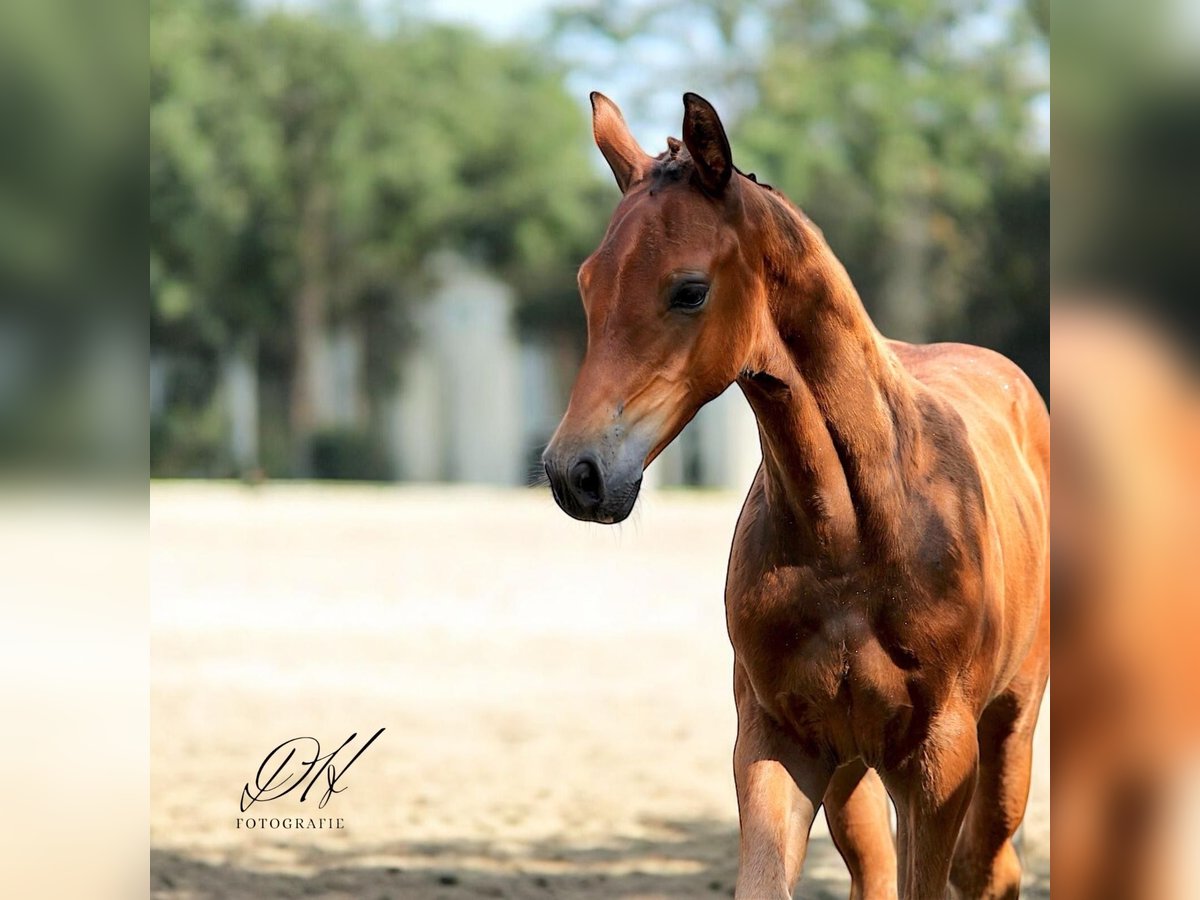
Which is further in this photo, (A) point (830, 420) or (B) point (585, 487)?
(A) point (830, 420)

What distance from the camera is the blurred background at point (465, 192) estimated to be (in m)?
27.2

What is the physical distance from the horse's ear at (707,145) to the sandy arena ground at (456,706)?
67 cm

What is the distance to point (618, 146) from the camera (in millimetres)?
3291

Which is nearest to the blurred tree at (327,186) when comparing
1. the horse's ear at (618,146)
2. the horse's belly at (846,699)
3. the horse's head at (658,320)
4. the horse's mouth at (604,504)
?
the horse's ear at (618,146)

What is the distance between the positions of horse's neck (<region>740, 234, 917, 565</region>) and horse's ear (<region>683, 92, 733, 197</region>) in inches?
11.6

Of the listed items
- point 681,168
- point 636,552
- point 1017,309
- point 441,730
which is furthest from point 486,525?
point 681,168

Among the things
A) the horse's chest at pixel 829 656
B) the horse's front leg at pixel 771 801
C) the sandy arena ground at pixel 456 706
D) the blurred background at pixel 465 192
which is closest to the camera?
the horse's front leg at pixel 771 801

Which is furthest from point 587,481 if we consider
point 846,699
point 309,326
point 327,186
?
point 327,186

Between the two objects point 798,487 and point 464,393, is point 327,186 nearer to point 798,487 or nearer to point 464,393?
point 464,393

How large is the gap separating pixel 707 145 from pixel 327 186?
2712 centimetres

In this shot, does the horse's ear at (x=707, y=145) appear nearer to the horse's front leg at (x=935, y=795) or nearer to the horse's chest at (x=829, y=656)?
Result: the horse's chest at (x=829, y=656)

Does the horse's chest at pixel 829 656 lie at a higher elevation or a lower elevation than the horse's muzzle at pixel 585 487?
lower

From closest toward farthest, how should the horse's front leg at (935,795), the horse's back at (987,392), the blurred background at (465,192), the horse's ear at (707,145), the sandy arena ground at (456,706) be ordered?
1. the horse's ear at (707,145)
2. the horse's front leg at (935,795)
3. the horse's back at (987,392)
4. the sandy arena ground at (456,706)
5. the blurred background at (465,192)

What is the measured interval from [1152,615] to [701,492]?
22.8 metres
